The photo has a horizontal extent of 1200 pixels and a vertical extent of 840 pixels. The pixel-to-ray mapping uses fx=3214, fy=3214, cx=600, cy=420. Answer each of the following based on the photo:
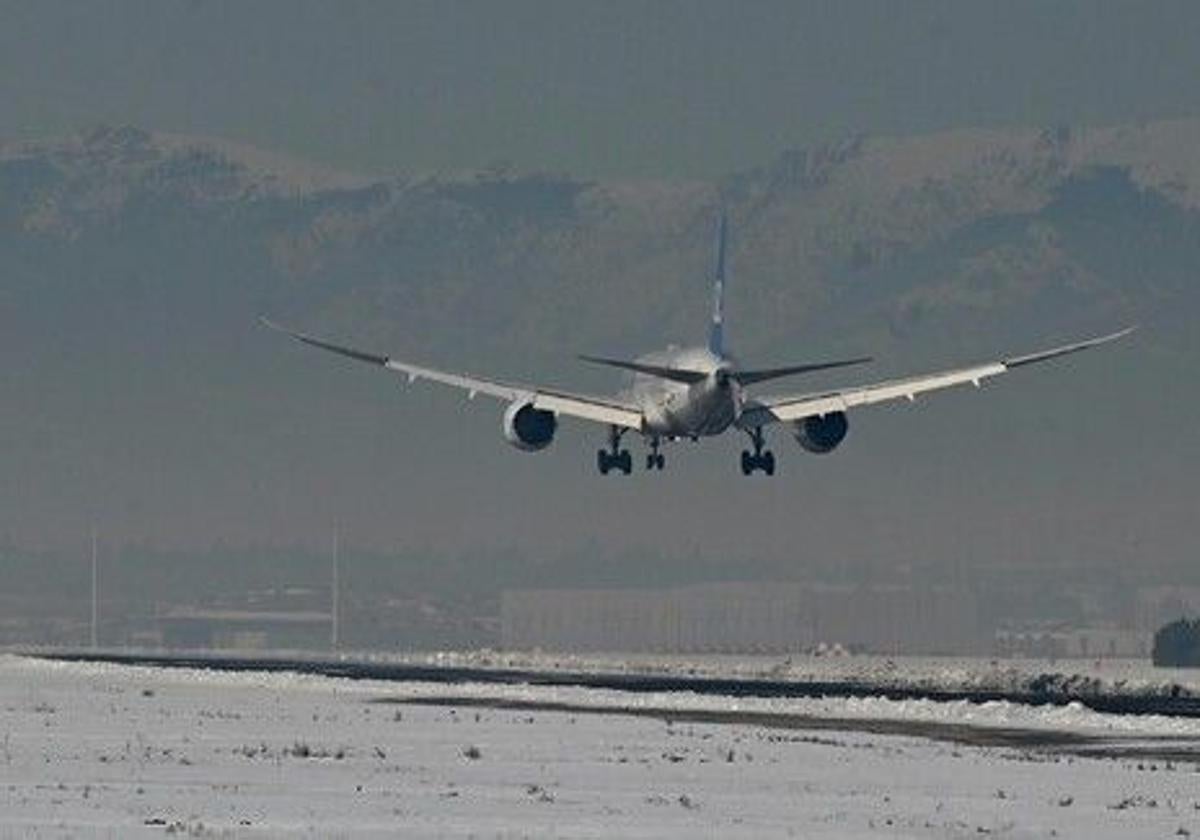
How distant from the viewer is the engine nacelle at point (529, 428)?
145 metres

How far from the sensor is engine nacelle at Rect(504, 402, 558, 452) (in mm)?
145375

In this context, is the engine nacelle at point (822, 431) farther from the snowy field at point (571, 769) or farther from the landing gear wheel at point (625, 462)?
the snowy field at point (571, 769)

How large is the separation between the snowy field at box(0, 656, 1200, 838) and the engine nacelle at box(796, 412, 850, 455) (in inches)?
1624

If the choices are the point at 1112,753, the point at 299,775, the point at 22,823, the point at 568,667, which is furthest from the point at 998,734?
the point at 568,667

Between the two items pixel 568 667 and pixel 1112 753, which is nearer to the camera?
pixel 1112 753

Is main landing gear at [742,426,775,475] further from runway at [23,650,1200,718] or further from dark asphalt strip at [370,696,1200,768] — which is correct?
dark asphalt strip at [370,696,1200,768]

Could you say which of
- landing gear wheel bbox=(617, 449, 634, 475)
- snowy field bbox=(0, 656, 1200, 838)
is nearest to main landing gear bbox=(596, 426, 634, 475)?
landing gear wheel bbox=(617, 449, 634, 475)

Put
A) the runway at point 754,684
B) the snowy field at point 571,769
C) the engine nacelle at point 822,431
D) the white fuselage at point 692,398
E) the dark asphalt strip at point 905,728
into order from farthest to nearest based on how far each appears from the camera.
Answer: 1. the engine nacelle at point 822,431
2. the white fuselage at point 692,398
3. the runway at point 754,684
4. the dark asphalt strip at point 905,728
5. the snowy field at point 571,769

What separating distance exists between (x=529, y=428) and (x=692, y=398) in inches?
466

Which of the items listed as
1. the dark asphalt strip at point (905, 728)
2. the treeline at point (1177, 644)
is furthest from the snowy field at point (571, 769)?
the treeline at point (1177, 644)

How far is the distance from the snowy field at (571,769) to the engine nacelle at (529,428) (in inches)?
1603

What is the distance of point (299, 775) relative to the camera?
64.4 meters

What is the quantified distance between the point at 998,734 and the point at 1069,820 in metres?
27.2

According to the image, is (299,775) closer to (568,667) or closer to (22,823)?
(22,823)
